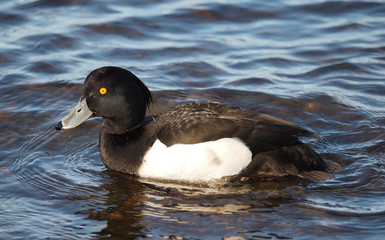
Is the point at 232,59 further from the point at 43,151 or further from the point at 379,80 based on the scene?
the point at 43,151

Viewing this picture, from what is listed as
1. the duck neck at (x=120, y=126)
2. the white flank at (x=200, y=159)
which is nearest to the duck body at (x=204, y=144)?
the white flank at (x=200, y=159)

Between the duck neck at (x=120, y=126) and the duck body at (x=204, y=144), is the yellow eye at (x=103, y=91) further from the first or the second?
the duck neck at (x=120, y=126)

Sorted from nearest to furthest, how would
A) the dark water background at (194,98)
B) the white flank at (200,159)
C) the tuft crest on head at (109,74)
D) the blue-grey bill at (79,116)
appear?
the dark water background at (194,98) < the white flank at (200,159) < the tuft crest on head at (109,74) < the blue-grey bill at (79,116)

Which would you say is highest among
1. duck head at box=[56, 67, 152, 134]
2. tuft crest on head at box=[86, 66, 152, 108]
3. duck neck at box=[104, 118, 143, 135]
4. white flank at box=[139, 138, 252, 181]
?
tuft crest on head at box=[86, 66, 152, 108]

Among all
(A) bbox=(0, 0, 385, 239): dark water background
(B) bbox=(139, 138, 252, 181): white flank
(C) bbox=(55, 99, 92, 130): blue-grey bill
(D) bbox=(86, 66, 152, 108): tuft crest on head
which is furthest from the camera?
(C) bbox=(55, 99, 92, 130): blue-grey bill

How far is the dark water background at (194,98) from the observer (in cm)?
486

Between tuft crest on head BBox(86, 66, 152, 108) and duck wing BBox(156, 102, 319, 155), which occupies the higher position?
tuft crest on head BBox(86, 66, 152, 108)

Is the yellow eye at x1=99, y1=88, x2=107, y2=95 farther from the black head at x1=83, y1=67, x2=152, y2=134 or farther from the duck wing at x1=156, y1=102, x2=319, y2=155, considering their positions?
the duck wing at x1=156, y1=102, x2=319, y2=155

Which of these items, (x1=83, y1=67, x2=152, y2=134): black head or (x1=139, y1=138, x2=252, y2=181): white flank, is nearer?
(x1=139, y1=138, x2=252, y2=181): white flank

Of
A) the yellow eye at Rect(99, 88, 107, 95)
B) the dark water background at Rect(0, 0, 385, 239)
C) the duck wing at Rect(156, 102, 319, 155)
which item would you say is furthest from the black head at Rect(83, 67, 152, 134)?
the dark water background at Rect(0, 0, 385, 239)

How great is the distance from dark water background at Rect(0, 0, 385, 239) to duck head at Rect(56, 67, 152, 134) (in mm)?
470

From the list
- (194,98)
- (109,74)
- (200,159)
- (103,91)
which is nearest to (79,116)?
(103,91)

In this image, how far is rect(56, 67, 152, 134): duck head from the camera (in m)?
5.77

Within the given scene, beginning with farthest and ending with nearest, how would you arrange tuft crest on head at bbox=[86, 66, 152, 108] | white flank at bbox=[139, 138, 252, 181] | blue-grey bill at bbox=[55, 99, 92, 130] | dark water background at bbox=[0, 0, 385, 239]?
blue-grey bill at bbox=[55, 99, 92, 130] < tuft crest on head at bbox=[86, 66, 152, 108] < white flank at bbox=[139, 138, 252, 181] < dark water background at bbox=[0, 0, 385, 239]
